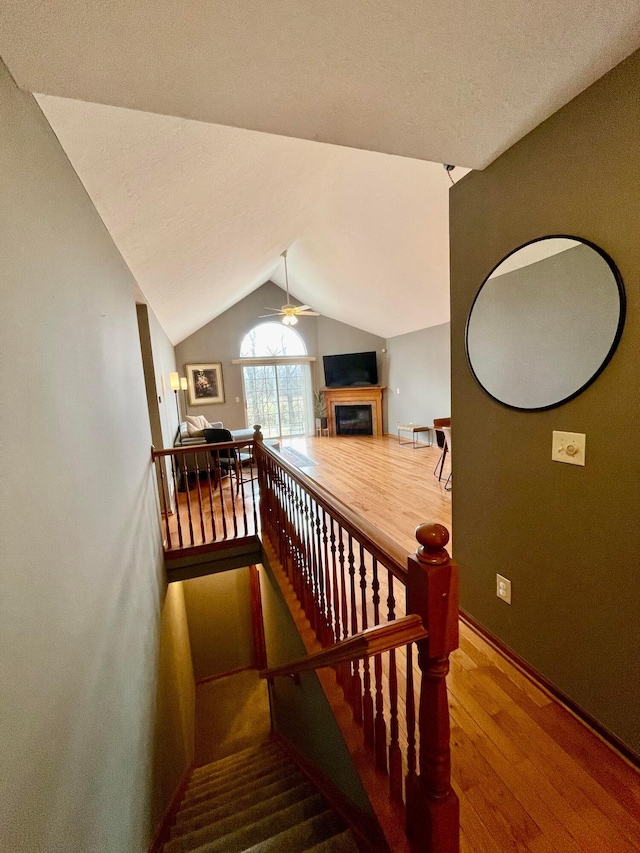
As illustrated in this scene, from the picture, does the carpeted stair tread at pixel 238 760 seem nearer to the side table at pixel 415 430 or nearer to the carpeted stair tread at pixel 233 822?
the carpeted stair tread at pixel 233 822

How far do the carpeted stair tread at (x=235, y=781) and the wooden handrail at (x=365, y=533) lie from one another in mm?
2042

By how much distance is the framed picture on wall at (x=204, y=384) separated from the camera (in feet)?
24.9

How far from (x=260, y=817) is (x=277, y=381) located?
7509 millimetres

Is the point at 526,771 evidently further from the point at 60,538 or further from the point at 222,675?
the point at 222,675

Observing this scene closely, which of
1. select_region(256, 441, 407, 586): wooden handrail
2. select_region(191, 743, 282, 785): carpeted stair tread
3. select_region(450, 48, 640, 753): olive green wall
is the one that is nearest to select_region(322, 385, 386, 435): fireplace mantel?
select_region(191, 743, 282, 785): carpeted stair tread

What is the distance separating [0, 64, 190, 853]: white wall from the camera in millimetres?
796

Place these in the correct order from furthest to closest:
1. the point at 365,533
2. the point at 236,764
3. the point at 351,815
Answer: the point at 236,764
the point at 351,815
the point at 365,533

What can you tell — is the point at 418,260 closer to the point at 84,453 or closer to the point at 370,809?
the point at 84,453

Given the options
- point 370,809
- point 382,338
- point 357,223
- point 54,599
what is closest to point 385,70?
point 54,599

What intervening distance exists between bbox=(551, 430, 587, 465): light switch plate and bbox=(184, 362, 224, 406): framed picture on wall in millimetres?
7260

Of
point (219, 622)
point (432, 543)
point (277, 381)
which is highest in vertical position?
point (277, 381)

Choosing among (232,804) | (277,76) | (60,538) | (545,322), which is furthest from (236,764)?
(277,76)

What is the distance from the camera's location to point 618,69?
1.08 meters

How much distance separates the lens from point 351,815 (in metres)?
1.36
